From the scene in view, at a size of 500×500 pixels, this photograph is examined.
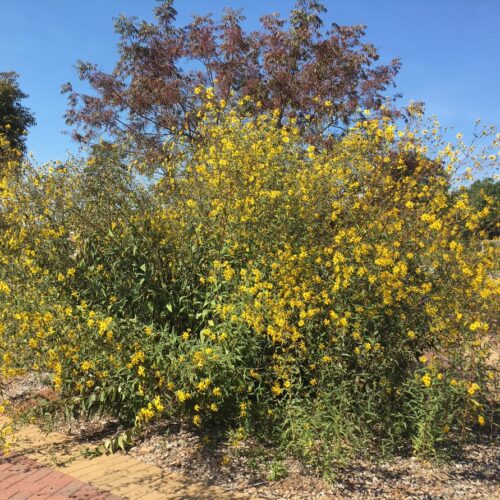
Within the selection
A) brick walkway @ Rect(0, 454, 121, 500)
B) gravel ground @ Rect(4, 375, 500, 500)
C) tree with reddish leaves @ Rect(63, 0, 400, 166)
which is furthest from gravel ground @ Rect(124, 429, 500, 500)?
tree with reddish leaves @ Rect(63, 0, 400, 166)

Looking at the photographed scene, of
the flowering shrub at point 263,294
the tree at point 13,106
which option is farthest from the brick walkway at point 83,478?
the tree at point 13,106

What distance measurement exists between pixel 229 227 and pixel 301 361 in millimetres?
1178

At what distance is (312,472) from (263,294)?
3.87 feet

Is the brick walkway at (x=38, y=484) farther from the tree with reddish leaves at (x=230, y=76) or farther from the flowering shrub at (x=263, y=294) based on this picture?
the tree with reddish leaves at (x=230, y=76)

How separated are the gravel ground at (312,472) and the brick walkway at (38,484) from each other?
498 millimetres

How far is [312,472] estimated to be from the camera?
10.9ft

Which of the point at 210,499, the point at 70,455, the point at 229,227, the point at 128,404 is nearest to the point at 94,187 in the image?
the point at 229,227

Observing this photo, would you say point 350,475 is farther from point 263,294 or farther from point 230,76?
point 230,76

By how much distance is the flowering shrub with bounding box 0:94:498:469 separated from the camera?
3.28 meters

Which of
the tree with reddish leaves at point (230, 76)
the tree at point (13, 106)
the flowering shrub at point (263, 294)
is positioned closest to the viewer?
the flowering shrub at point (263, 294)

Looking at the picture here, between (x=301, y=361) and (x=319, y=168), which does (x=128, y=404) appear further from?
(x=319, y=168)

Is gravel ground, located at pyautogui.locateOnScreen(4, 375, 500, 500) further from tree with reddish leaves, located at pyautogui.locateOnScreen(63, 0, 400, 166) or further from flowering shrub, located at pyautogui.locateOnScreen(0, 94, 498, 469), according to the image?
tree with reddish leaves, located at pyautogui.locateOnScreen(63, 0, 400, 166)

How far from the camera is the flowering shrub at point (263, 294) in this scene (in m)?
3.28

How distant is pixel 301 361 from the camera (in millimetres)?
3506
